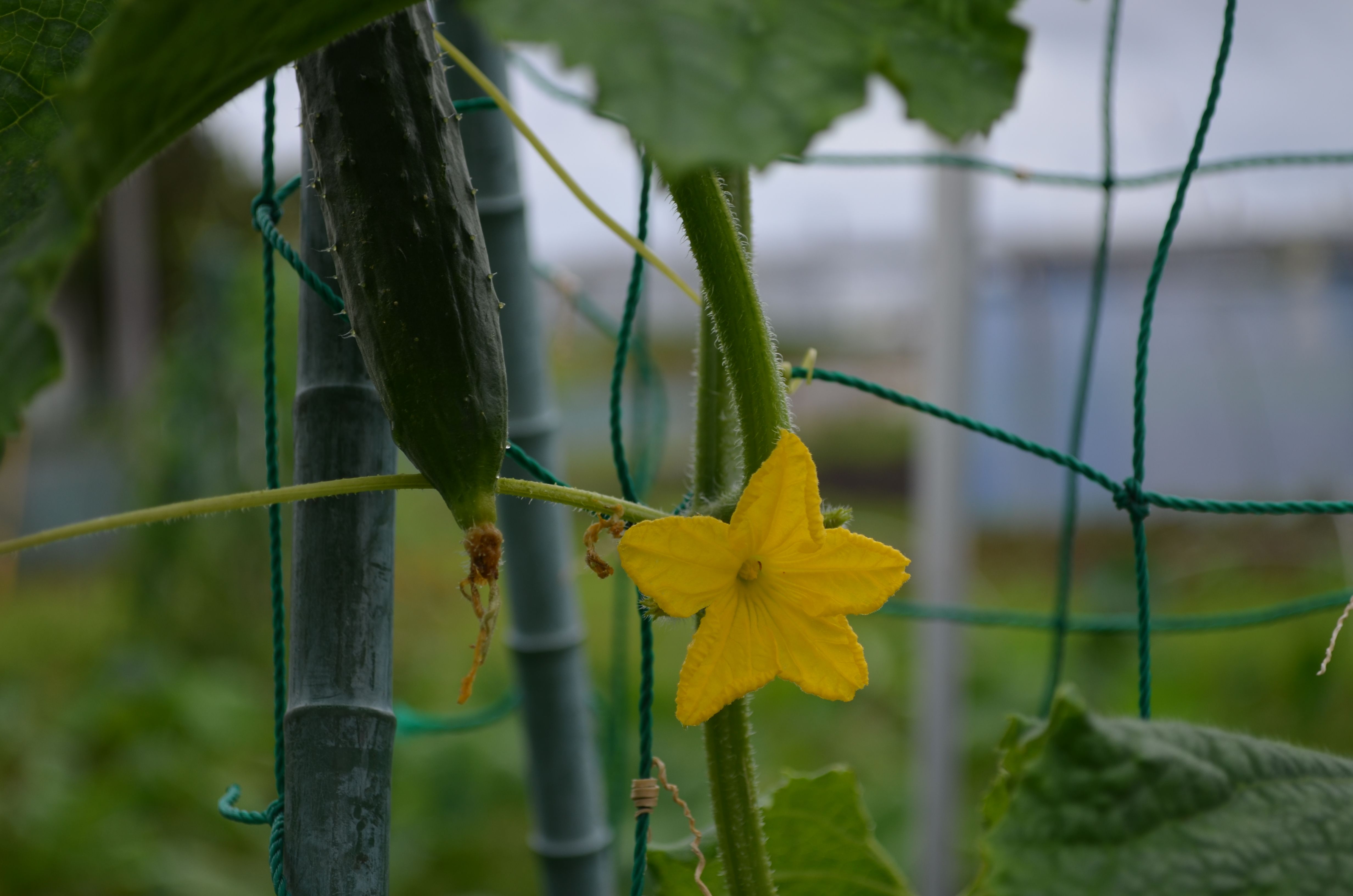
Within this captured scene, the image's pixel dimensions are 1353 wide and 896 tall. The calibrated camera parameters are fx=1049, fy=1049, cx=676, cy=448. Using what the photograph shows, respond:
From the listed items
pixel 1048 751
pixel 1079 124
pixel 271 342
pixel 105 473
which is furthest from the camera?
pixel 105 473

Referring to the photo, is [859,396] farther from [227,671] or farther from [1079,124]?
[227,671]

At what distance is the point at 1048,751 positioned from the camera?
1.18ft

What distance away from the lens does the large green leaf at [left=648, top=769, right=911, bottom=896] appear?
0.55 meters

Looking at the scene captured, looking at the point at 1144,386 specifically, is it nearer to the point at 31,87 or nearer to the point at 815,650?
the point at 815,650

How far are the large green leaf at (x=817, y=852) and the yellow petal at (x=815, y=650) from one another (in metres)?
Answer: 0.18

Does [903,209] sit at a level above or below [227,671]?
above

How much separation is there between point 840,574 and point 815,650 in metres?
0.03

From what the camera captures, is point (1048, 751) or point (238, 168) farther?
point (238, 168)

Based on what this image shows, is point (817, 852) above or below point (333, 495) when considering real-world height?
below

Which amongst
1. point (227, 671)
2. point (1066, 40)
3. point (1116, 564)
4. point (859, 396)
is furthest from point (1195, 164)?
point (859, 396)

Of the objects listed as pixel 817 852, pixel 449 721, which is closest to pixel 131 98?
pixel 817 852

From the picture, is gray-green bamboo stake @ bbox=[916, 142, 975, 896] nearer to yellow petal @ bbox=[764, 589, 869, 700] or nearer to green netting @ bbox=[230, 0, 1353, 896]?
green netting @ bbox=[230, 0, 1353, 896]

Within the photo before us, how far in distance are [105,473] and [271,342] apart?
20.0 ft

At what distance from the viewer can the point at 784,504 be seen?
38cm
